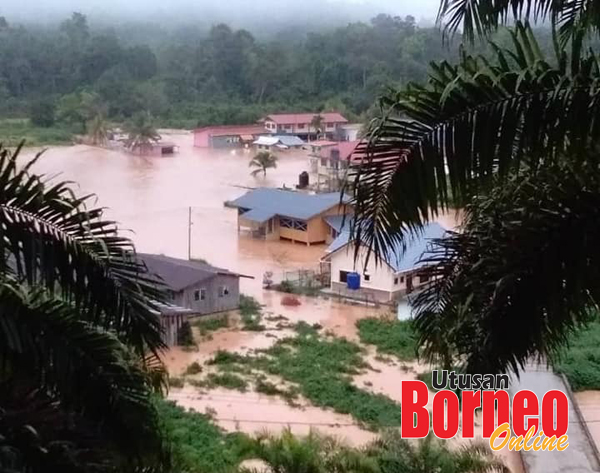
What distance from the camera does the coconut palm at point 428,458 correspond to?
255cm

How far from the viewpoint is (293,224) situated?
803cm

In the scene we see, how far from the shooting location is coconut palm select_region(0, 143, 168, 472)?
0.96 m

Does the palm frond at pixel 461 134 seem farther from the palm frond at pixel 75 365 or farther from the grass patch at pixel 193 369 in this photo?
the grass patch at pixel 193 369

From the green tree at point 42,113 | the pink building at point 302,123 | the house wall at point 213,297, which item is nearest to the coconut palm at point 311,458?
the house wall at point 213,297

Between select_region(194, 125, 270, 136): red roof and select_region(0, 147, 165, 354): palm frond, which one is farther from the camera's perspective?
select_region(194, 125, 270, 136): red roof

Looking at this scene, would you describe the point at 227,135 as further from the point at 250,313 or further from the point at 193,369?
the point at 193,369

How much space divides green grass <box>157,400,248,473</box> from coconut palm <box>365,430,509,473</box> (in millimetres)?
664

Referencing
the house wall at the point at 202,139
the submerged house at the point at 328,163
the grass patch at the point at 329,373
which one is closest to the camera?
the grass patch at the point at 329,373

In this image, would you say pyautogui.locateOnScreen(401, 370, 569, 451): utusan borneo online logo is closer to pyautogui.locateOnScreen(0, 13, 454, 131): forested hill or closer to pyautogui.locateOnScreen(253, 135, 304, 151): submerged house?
pyautogui.locateOnScreen(0, 13, 454, 131): forested hill

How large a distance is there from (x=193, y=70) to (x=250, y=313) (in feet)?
25.8

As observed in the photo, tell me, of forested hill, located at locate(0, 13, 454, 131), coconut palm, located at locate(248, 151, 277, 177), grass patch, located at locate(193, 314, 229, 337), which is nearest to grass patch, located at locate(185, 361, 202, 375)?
grass patch, located at locate(193, 314, 229, 337)

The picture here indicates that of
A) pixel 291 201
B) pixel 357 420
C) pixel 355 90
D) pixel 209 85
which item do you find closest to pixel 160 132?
pixel 209 85

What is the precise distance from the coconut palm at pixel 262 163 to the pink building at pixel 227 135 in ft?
3.12

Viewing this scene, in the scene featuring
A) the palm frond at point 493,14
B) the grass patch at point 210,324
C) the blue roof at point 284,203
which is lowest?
the grass patch at point 210,324
